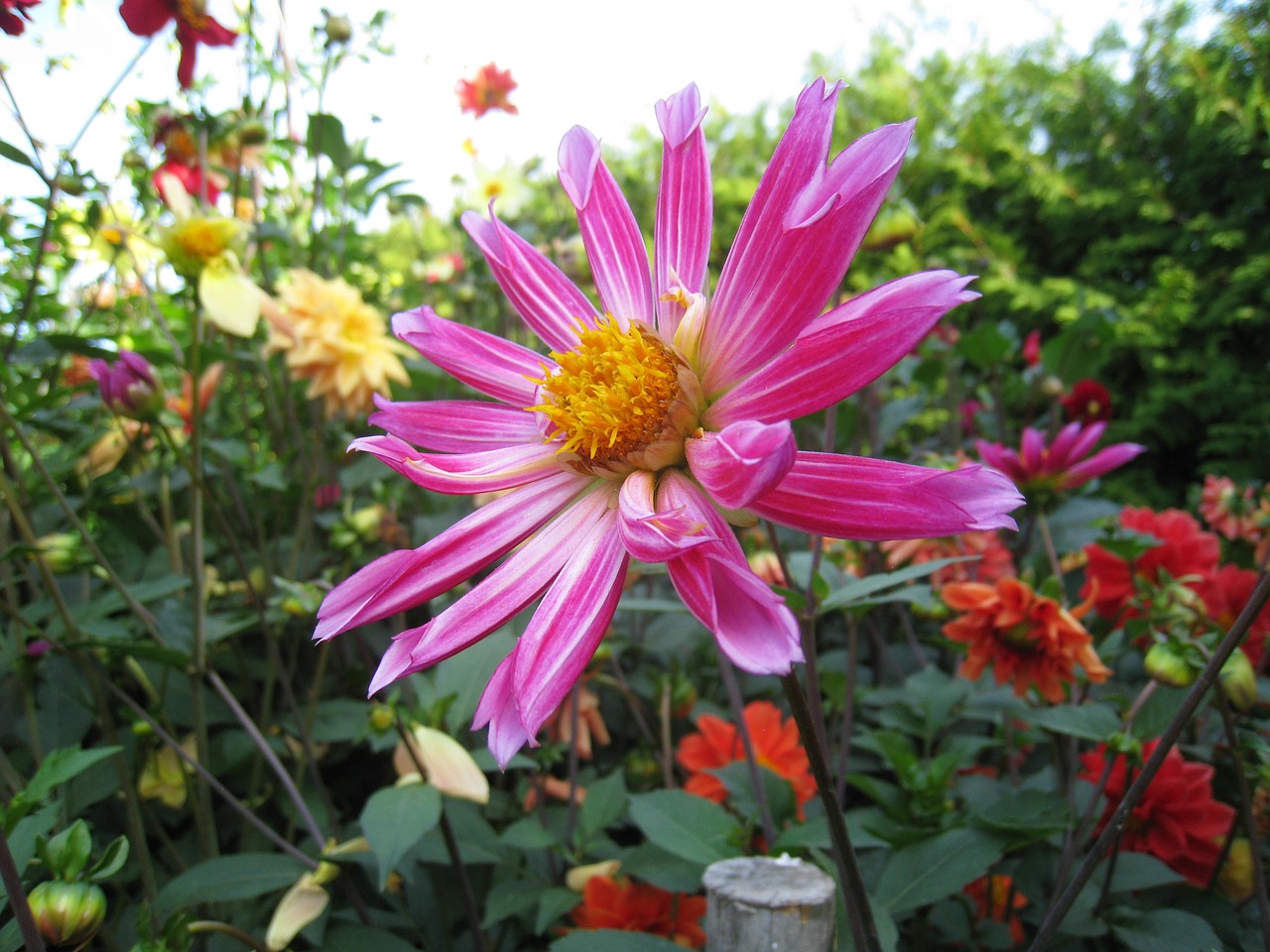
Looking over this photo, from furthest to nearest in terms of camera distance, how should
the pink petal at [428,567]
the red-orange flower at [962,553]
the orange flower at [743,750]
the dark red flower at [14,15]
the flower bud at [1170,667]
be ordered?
the red-orange flower at [962,553]
the orange flower at [743,750]
the dark red flower at [14,15]
the flower bud at [1170,667]
the pink petal at [428,567]

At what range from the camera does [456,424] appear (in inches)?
24.1

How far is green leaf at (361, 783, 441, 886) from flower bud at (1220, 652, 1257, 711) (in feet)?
2.58

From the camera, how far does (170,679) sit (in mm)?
1202

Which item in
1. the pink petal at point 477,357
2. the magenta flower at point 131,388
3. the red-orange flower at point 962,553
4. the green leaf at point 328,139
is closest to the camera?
the pink petal at point 477,357

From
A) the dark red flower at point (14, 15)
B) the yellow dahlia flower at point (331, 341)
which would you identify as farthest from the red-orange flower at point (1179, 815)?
the dark red flower at point (14, 15)

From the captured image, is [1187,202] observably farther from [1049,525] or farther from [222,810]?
[222,810]

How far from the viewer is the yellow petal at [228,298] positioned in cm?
112

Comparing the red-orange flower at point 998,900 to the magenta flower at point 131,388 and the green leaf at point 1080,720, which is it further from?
the magenta flower at point 131,388

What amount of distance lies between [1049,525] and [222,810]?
149 cm

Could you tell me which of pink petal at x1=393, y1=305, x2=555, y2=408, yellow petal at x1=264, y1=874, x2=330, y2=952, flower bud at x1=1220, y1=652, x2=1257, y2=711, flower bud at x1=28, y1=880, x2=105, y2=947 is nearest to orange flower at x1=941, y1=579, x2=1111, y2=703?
flower bud at x1=1220, y1=652, x2=1257, y2=711

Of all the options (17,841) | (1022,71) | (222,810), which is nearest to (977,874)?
(17,841)

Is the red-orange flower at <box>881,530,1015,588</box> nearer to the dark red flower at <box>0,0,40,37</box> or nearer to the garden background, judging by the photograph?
the garden background

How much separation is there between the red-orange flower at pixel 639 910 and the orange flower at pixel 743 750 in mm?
169

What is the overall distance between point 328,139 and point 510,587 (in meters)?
1.35
